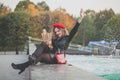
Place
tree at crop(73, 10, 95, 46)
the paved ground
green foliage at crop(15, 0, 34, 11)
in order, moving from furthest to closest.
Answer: green foliage at crop(15, 0, 34, 11) → tree at crop(73, 10, 95, 46) → the paved ground

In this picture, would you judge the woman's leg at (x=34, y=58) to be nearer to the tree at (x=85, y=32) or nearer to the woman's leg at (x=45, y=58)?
the woman's leg at (x=45, y=58)

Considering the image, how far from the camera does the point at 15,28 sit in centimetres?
2372

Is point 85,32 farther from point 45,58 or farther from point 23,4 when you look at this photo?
point 45,58

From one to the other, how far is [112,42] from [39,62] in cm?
2331

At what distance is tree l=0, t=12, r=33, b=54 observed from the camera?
23.2 meters

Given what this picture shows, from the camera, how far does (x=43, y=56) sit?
3215 mm

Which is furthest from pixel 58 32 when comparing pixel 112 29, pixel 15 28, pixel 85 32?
pixel 85 32

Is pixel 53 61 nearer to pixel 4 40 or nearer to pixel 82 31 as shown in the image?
pixel 4 40

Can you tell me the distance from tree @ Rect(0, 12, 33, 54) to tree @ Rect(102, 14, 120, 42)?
550 centimetres

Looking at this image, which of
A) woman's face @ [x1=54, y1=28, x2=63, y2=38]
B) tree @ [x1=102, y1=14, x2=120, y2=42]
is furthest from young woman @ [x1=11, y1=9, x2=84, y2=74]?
tree @ [x1=102, y1=14, x2=120, y2=42]

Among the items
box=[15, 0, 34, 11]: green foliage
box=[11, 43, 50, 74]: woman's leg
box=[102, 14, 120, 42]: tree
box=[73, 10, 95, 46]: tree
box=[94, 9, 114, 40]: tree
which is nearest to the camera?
box=[11, 43, 50, 74]: woman's leg

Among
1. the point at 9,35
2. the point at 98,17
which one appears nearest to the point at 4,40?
the point at 9,35

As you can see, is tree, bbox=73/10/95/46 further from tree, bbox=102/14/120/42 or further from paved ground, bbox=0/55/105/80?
paved ground, bbox=0/55/105/80

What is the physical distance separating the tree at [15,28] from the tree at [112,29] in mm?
5501
